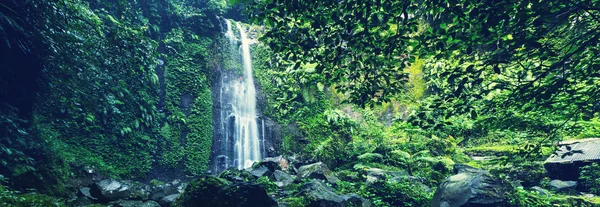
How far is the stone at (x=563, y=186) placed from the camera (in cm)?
843

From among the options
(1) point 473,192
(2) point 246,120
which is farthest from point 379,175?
(2) point 246,120

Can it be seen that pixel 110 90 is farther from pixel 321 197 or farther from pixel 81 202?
pixel 321 197

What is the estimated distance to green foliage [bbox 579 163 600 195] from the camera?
840 cm

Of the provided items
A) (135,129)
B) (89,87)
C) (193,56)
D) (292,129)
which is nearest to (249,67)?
(193,56)

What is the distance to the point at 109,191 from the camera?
7.16 meters

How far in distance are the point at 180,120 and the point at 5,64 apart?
261 inches

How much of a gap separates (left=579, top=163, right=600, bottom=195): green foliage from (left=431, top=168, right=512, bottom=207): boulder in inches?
161

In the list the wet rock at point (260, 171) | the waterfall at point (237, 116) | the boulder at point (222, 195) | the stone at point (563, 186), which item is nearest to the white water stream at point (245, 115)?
the waterfall at point (237, 116)

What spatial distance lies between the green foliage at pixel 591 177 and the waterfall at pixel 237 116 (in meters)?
11.1

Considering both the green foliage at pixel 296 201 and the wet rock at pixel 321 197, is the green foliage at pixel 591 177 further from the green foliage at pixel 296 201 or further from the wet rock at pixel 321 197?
the green foliage at pixel 296 201

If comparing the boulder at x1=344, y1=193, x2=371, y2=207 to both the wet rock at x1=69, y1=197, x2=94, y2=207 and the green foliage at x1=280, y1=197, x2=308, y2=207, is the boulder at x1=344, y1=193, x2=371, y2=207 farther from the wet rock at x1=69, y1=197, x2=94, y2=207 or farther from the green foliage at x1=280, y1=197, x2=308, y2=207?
the wet rock at x1=69, y1=197, x2=94, y2=207

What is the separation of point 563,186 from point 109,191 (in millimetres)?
11863

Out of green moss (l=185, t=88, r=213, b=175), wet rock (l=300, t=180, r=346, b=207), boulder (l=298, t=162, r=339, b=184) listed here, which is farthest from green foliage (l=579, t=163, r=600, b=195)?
green moss (l=185, t=88, r=213, b=175)

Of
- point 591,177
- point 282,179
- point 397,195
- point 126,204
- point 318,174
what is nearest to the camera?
point 126,204
